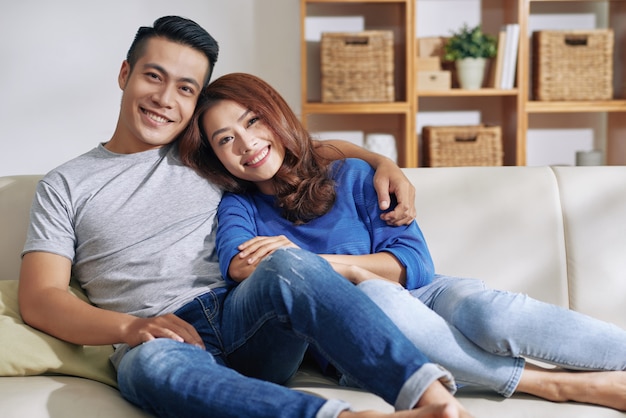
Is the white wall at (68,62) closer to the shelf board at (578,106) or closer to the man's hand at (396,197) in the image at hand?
the shelf board at (578,106)

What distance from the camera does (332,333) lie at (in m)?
1.28

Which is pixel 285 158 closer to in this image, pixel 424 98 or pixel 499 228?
pixel 499 228

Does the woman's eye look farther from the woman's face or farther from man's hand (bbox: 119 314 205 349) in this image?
man's hand (bbox: 119 314 205 349)

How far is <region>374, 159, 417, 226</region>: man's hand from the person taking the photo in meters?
1.69

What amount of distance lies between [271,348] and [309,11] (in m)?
2.53

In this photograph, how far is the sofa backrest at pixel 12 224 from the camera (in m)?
1.83

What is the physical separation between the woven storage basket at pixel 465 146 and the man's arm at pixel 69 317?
2.22 metres

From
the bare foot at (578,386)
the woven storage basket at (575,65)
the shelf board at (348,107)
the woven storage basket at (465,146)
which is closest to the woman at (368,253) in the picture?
the bare foot at (578,386)

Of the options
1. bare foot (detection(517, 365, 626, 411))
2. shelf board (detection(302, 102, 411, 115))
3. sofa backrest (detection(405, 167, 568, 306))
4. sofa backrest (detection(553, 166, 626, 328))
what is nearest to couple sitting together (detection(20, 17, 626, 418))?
bare foot (detection(517, 365, 626, 411))

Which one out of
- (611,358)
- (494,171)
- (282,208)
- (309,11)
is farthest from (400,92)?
(611,358)

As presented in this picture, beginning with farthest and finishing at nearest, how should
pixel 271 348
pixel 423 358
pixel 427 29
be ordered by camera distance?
pixel 427 29 → pixel 271 348 → pixel 423 358

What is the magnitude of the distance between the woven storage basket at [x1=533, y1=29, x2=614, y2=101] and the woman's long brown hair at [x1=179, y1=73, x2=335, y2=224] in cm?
203

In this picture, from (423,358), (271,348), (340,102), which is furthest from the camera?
(340,102)

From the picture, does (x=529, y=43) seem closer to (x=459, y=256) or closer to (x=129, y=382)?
(x=459, y=256)
